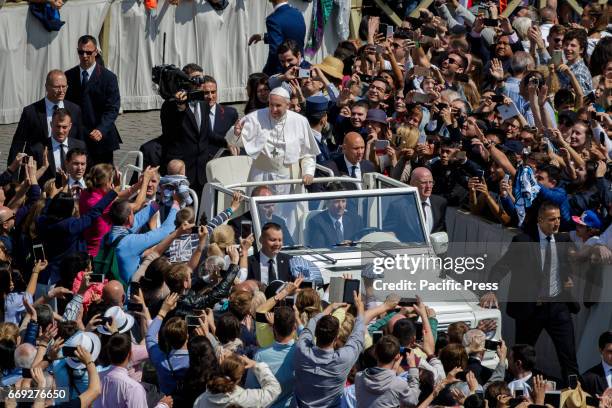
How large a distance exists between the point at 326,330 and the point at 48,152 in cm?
669

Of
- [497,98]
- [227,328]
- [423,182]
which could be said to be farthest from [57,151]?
[227,328]

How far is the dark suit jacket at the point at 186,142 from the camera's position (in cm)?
1867

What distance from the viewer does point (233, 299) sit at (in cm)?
1321

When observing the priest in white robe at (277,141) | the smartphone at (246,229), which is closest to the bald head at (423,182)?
the priest in white robe at (277,141)

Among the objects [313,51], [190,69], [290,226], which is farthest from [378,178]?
[313,51]

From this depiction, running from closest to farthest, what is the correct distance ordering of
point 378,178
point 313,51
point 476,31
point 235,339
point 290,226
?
point 235,339
point 290,226
point 378,178
point 476,31
point 313,51

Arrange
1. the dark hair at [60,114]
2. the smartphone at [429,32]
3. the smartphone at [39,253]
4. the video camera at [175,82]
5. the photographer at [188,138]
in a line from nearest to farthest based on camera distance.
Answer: the smartphone at [39,253] → the dark hair at [60,114] → the video camera at [175,82] → the photographer at [188,138] → the smartphone at [429,32]

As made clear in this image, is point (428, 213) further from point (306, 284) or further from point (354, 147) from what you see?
point (306, 284)

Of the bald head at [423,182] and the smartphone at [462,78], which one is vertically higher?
the smartphone at [462,78]

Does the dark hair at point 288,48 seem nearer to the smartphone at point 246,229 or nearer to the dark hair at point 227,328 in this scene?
the smartphone at point 246,229

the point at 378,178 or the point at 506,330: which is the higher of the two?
the point at 378,178

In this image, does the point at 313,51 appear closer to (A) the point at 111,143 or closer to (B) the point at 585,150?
(A) the point at 111,143

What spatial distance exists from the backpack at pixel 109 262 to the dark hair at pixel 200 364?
122 inches

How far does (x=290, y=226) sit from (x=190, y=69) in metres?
3.80
